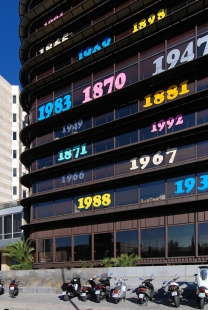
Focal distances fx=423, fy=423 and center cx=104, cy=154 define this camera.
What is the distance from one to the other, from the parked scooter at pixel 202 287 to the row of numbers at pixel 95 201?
52.4 ft

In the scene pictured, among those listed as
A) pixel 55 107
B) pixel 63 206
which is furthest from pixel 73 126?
pixel 63 206

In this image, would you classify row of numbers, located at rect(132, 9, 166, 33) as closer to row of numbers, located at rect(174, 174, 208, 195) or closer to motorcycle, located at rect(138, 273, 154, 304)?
row of numbers, located at rect(174, 174, 208, 195)

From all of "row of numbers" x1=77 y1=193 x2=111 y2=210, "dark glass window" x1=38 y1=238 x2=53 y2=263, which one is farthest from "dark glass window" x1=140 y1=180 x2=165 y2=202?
"dark glass window" x1=38 y1=238 x2=53 y2=263

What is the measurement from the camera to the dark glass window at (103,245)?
36094 mm

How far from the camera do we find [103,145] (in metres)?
38.3

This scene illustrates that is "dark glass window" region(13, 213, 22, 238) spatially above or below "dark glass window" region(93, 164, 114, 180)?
below

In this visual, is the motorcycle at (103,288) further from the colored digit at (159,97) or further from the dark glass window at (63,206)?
the colored digit at (159,97)

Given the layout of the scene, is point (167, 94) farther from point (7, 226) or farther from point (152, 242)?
point (7, 226)

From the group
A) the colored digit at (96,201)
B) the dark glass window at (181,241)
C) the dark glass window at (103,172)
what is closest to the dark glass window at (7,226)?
the colored digit at (96,201)

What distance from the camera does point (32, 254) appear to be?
137ft

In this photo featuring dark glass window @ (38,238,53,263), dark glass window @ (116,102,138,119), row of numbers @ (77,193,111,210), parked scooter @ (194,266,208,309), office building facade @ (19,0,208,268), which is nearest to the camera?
parked scooter @ (194,266,208,309)

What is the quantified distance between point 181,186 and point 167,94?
757 cm

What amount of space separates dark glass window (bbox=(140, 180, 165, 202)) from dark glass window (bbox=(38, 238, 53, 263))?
11.6 m

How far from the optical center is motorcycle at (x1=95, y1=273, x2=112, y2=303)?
25.2 meters
